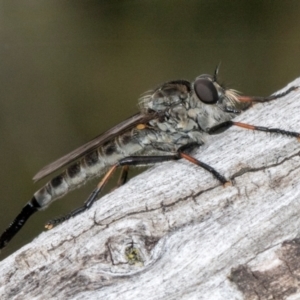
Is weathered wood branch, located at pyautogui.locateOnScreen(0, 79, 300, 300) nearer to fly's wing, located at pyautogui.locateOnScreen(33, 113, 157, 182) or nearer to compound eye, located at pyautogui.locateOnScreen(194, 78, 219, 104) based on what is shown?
compound eye, located at pyautogui.locateOnScreen(194, 78, 219, 104)

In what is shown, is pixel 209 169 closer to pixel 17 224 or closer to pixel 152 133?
pixel 152 133

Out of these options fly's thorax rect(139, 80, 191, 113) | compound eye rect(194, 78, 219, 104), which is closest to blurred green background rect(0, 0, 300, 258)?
fly's thorax rect(139, 80, 191, 113)

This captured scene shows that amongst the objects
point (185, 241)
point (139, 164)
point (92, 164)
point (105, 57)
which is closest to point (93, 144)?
point (92, 164)

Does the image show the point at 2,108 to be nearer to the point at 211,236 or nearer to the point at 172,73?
the point at 172,73

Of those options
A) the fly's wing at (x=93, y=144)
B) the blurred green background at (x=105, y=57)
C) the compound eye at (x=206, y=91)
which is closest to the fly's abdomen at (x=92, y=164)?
the fly's wing at (x=93, y=144)

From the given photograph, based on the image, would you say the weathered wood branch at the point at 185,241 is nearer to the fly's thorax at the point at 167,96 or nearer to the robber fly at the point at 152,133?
the robber fly at the point at 152,133

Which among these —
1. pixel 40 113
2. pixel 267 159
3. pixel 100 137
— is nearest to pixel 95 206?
pixel 267 159
